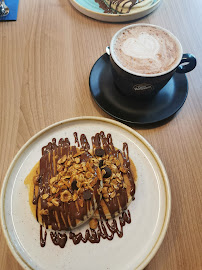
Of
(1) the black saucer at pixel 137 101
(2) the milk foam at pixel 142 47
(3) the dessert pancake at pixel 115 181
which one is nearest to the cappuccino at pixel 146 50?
(2) the milk foam at pixel 142 47

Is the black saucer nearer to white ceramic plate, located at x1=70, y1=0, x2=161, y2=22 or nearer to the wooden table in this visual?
the wooden table

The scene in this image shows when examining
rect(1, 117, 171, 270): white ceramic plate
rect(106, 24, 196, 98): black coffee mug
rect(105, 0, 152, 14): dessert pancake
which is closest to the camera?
rect(1, 117, 171, 270): white ceramic plate

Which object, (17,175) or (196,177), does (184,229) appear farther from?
(17,175)

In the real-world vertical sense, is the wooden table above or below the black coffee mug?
below

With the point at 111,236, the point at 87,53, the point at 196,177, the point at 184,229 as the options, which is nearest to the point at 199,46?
the point at 87,53

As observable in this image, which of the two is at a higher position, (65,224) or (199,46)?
(199,46)

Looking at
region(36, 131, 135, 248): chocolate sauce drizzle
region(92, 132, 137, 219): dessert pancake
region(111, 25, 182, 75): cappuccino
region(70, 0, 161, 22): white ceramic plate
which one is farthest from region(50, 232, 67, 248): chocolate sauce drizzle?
region(70, 0, 161, 22): white ceramic plate
